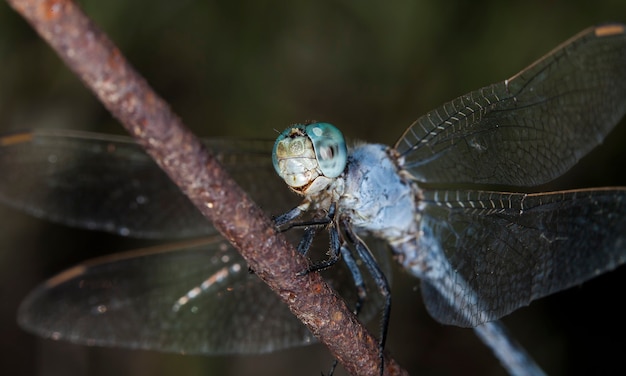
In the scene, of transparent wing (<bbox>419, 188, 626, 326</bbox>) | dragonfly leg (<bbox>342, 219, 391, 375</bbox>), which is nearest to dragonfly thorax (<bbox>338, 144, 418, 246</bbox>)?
dragonfly leg (<bbox>342, 219, 391, 375</bbox>)

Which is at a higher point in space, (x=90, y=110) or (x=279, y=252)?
(x=90, y=110)

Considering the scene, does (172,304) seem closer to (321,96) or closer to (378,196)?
(378,196)

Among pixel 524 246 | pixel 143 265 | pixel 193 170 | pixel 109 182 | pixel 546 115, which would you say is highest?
pixel 109 182

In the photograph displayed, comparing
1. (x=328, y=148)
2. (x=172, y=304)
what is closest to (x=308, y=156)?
(x=328, y=148)

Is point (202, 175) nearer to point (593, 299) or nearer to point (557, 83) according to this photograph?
point (557, 83)

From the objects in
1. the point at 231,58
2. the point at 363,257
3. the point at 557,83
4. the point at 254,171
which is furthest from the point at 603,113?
the point at 231,58
